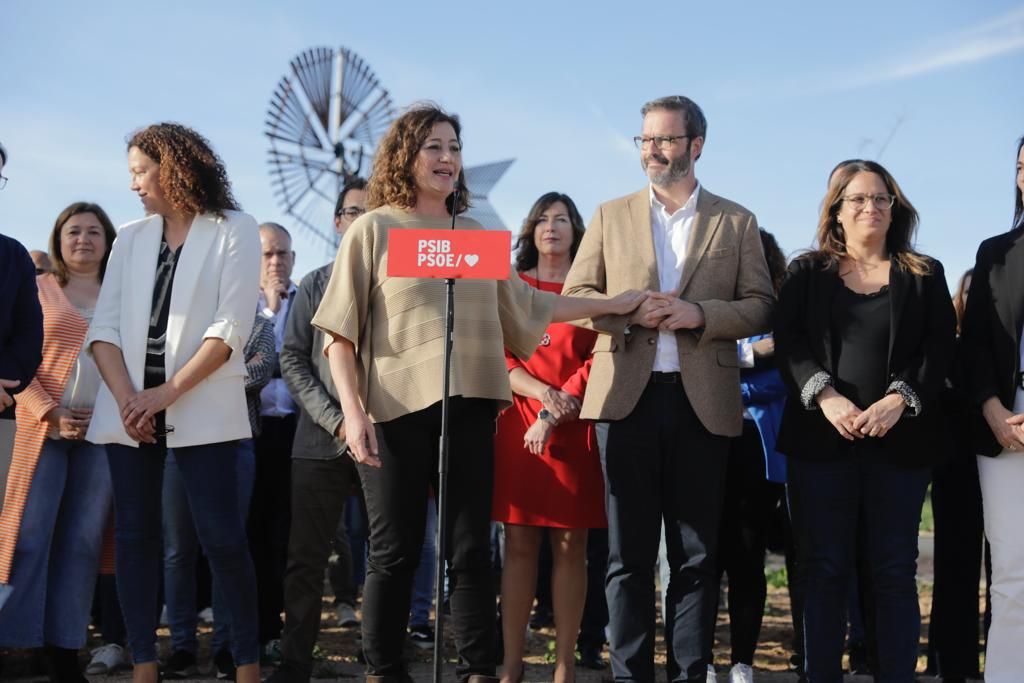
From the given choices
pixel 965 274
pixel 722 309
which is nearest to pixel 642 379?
pixel 722 309

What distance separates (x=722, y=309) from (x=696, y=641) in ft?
4.10

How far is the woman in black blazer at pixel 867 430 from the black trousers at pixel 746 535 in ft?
2.55

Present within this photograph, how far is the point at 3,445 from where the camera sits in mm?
4426

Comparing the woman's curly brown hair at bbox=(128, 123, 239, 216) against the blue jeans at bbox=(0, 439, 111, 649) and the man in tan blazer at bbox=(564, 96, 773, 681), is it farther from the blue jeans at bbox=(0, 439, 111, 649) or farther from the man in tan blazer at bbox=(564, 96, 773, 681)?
the man in tan blazer at bbox=(564, 96, 773, 681)

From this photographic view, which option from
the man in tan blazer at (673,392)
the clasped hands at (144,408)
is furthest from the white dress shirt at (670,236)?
the clasped hands at (144,408)

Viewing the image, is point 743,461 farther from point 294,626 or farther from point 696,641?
point 294,626

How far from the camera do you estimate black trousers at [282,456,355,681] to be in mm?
4664

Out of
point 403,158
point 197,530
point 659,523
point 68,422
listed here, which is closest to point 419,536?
point 197,530

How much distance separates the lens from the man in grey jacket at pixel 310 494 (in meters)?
4.66

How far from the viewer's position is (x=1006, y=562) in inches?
163

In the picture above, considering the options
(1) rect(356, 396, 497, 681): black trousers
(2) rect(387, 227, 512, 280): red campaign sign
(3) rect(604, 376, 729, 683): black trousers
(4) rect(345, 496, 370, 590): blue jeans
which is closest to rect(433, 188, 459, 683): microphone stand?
(2) rect(387, 227, 512, 280): red campaign sign

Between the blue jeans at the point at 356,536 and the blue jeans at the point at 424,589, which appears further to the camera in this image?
the blue jeans at the point at 356,536

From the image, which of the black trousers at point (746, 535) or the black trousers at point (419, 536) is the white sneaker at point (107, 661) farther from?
the black trousers at point (746, 535)

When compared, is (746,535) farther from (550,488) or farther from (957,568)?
(550,488)
